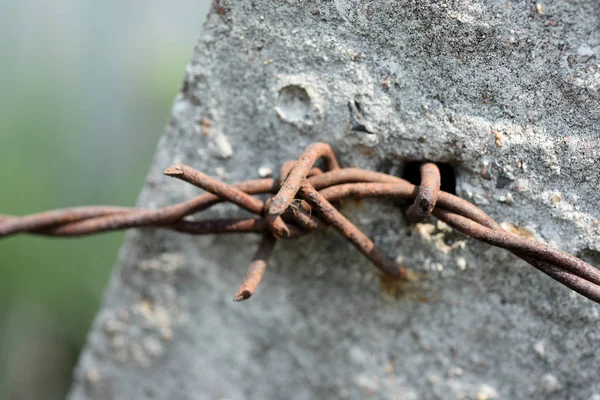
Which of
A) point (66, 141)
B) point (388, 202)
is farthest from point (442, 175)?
point (66, 141)

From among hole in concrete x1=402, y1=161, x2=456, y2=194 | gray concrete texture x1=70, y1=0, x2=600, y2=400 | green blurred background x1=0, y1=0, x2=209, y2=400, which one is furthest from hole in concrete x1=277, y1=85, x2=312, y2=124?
green blurred background x1=0, y1=0, x2=209, y2=400

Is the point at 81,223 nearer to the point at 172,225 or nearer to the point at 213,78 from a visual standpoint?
the point at 172,225

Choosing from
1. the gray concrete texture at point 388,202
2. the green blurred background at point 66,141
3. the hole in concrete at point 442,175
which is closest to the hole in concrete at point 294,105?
the gray concrete texture at point 388,202

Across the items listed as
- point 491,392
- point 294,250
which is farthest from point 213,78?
point 491,392

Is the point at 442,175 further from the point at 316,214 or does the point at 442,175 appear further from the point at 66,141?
the point at 66,141

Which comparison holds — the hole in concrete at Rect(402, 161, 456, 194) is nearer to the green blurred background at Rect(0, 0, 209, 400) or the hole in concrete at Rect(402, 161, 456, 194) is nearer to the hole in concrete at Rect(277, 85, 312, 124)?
the hole in concrete at Rect(277, 85, 312, 124)
